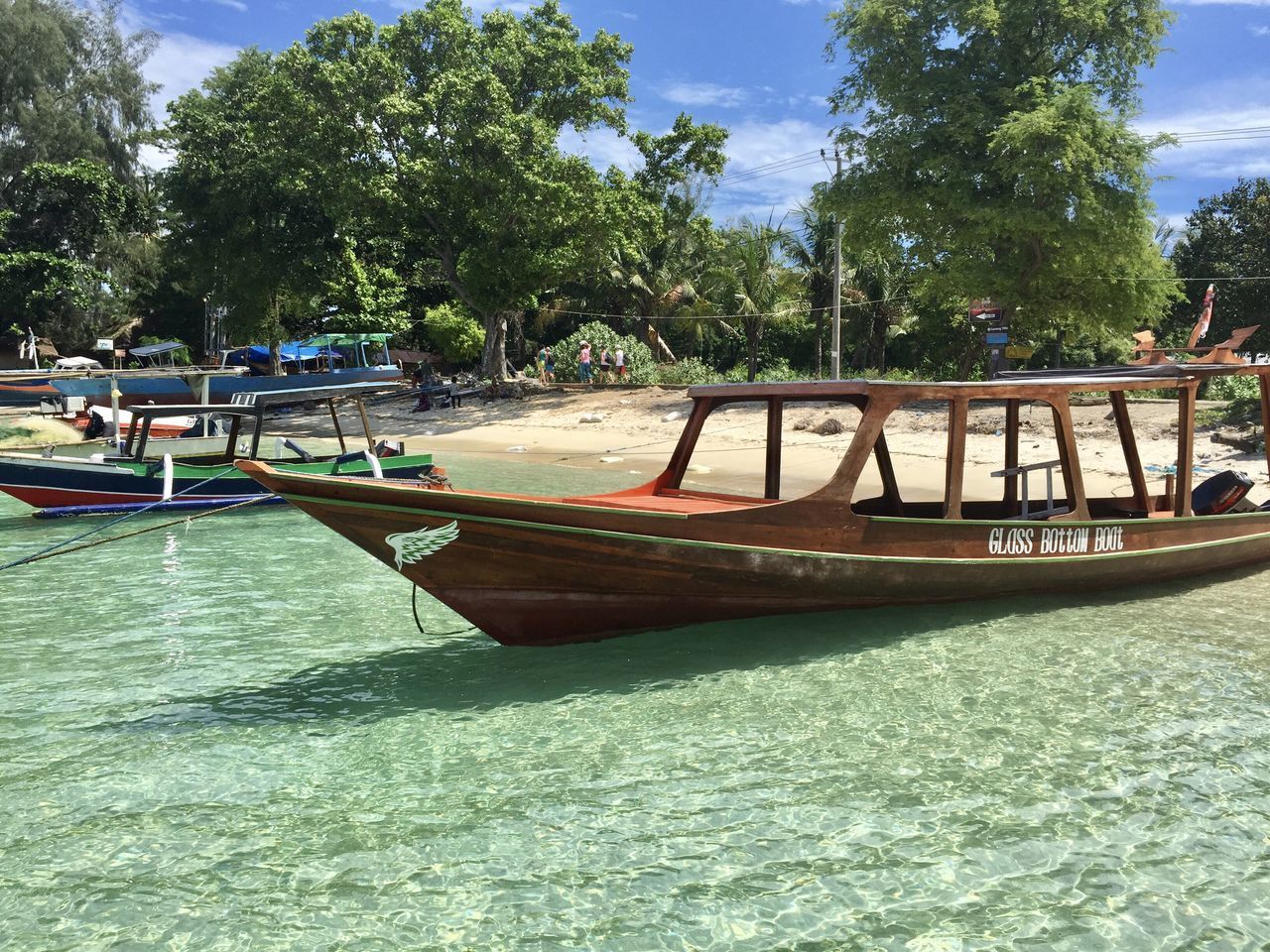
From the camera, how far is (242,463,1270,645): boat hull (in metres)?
5.82

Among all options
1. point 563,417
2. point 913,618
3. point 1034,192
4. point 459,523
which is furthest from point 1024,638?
point 563,417

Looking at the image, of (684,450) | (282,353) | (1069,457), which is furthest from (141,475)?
(282,353)

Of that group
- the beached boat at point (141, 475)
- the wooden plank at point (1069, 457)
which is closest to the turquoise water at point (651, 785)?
the wooden plank at point (1069, 457)

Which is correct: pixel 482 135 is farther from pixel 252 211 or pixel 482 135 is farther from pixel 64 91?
pixel 64 91

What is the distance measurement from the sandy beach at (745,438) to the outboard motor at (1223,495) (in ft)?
2.42

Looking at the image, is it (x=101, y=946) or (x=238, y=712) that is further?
(x=238, y=712)

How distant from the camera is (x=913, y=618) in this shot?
7.76m

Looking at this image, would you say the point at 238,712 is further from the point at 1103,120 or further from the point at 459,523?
the point at 1103,120

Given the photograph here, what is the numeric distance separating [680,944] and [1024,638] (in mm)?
4827

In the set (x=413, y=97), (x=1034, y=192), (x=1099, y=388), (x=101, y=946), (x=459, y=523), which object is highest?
(x=413, y=97)

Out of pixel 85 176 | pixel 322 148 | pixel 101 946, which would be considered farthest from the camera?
pixel 85 176

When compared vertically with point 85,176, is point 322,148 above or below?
below

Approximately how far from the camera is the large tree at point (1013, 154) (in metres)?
21.9

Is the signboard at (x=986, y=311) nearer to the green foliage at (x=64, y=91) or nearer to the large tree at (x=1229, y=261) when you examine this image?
the large tree at (x=1229, y=261)
